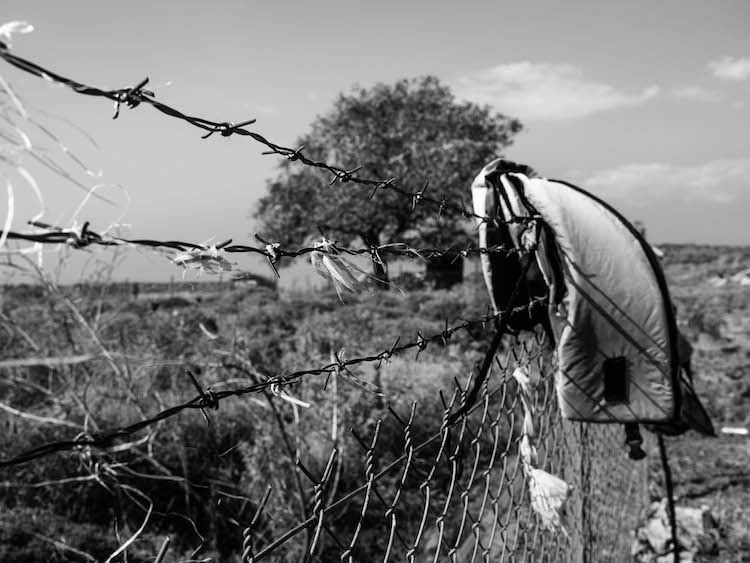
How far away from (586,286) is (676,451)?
4.74 metres

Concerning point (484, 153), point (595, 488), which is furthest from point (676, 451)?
point (484, 153)

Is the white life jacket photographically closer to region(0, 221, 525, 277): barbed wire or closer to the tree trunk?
region(0, 221, 525, 277): barbed wire

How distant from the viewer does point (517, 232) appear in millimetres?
2445

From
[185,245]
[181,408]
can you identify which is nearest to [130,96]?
[185,245]

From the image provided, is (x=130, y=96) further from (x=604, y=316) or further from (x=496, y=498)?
(x=604, y=316)

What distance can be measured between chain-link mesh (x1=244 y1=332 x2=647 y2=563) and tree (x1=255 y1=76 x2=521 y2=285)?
14135 millimetres

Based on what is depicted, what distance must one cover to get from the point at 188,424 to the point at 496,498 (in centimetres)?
440

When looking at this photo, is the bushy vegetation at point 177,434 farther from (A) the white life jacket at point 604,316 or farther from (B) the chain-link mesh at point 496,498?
(A) the white life jacket at point 604,316

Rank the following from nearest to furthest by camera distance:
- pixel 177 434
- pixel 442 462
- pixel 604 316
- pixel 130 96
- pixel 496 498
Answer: pixel 130 96 → pixel 496 498 → pixel 604 316 → pixel 177 434 → pixel 442 462

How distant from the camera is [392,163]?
2042cm

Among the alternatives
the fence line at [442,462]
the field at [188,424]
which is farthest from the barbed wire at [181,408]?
the field at [188,424]

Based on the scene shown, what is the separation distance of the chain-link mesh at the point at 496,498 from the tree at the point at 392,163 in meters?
14.1

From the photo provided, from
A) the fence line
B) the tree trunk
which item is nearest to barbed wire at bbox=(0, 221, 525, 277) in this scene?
the fence line

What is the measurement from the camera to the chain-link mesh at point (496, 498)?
166 cm
